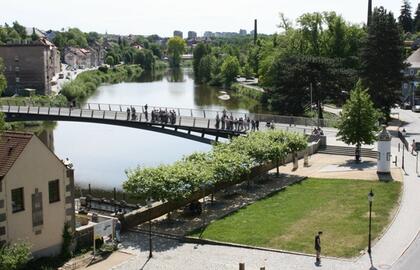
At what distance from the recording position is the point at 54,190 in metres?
29.0

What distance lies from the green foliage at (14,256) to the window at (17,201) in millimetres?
1797

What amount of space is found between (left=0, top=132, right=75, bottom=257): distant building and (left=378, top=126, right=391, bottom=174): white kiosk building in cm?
2271

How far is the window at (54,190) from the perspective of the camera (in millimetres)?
28734

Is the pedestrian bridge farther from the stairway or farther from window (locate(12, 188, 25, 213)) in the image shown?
window (locate(12, 188, 25, 213))

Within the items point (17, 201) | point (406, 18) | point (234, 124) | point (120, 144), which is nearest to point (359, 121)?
point (234, 124)

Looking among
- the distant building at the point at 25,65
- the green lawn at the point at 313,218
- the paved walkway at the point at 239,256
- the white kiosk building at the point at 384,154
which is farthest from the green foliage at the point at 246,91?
the paved walkway at the point at 239,256

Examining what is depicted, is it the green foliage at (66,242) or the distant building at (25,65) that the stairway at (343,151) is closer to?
the green foliage at (66,242)

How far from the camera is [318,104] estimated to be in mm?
69438

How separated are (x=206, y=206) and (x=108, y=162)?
26.1 metres

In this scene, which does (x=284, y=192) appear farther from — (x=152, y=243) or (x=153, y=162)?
(x=153, y=162)

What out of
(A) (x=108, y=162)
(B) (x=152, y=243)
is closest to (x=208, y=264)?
(B) (x=152, y=243)

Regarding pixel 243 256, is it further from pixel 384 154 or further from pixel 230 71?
pixel 230 71

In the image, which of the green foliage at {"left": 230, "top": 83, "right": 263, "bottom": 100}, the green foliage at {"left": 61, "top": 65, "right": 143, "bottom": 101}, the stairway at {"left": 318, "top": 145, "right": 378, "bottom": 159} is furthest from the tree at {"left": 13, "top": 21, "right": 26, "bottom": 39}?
the stairway at {"left": 318, "top": 145, "right": 378, "bottom": 159}

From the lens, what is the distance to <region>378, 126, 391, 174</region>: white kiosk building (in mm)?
42781
